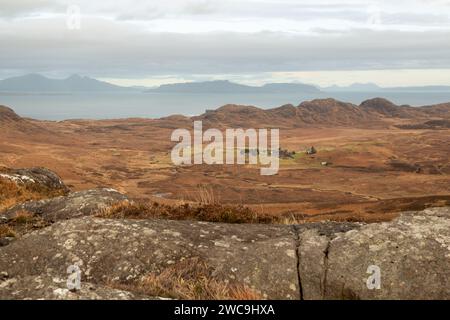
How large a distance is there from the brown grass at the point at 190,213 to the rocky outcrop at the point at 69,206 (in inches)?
52.1

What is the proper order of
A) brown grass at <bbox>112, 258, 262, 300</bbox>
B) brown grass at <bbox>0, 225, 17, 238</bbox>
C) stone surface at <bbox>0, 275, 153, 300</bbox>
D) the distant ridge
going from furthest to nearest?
the distant ridge < brown grass at <bbox>0, 225, 17, 238</bbox> < brown grass at <bbox>112, 258, 262, 300</bbox> < stone surface at <bbox>0, 275, 153, 300</bbox>

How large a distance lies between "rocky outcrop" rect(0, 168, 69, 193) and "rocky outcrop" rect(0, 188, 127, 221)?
895cm

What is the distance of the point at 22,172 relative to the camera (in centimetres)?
2417

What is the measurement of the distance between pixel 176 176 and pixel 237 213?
84972 millimetres

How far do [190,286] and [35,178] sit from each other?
19.3 metres

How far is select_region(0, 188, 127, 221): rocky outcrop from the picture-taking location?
13227mm

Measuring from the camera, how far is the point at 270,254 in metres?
8.57

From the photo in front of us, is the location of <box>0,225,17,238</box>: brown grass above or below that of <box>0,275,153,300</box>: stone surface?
below

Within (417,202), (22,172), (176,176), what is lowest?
(176,176)

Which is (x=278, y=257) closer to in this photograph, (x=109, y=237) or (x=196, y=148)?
(x=109, y=237)

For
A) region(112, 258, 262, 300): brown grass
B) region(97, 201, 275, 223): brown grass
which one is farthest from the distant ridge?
region(112, 258, 262, 300): brown grass

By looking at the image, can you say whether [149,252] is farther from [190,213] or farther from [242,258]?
[190,213]

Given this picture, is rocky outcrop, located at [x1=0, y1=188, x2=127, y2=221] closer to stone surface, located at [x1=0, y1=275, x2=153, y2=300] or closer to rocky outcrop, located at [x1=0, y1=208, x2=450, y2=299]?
rocky outcrop, located at [x1=0, y1=208, x2=450, y2=299]
